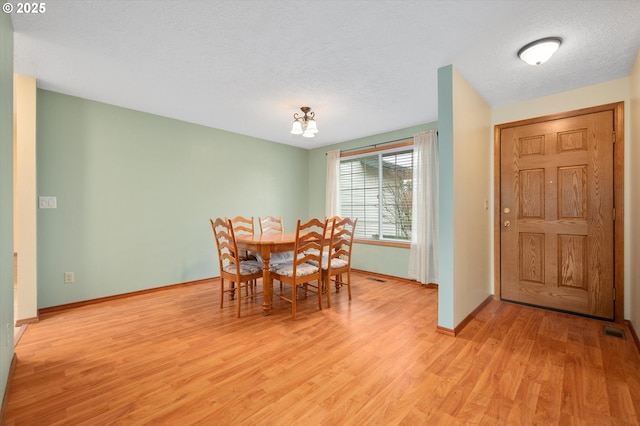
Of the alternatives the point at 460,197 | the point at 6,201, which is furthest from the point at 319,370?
the point at 6,201

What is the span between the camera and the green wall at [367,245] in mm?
4203

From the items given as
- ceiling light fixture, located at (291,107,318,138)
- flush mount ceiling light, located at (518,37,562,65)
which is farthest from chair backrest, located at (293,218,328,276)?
flush mount ceiling light, located at (518,37,562,65)

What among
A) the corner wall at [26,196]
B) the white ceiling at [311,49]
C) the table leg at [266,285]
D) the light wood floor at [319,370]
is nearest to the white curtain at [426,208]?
the white ceiling at [311,49]

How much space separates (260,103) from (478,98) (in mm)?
2390

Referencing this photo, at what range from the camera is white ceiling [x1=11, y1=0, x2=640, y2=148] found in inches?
68.0

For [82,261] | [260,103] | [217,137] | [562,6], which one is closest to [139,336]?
[82,261]

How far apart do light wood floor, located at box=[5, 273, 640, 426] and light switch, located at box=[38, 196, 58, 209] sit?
3.67ft

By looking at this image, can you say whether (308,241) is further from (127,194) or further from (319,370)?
(127,194)

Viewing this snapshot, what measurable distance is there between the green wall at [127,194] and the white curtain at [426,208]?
8.78 feet

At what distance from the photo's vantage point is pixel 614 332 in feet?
7.86

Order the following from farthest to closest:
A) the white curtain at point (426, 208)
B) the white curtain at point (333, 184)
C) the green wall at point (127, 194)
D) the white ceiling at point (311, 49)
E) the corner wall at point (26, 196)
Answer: the white curtain at point (333, 184), the white curtain at point (426, 208), the green wall at point (127, 194), the corner wall at point (26, 196), the white ceiling at point (311, 49)

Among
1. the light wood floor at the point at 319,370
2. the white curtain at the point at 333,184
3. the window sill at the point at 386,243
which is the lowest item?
the light wood floor at the point at 319,370

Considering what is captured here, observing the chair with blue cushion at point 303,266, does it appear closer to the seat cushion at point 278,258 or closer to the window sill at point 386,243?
the seat cushion at point 278,258

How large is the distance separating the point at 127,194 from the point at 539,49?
170 inches
